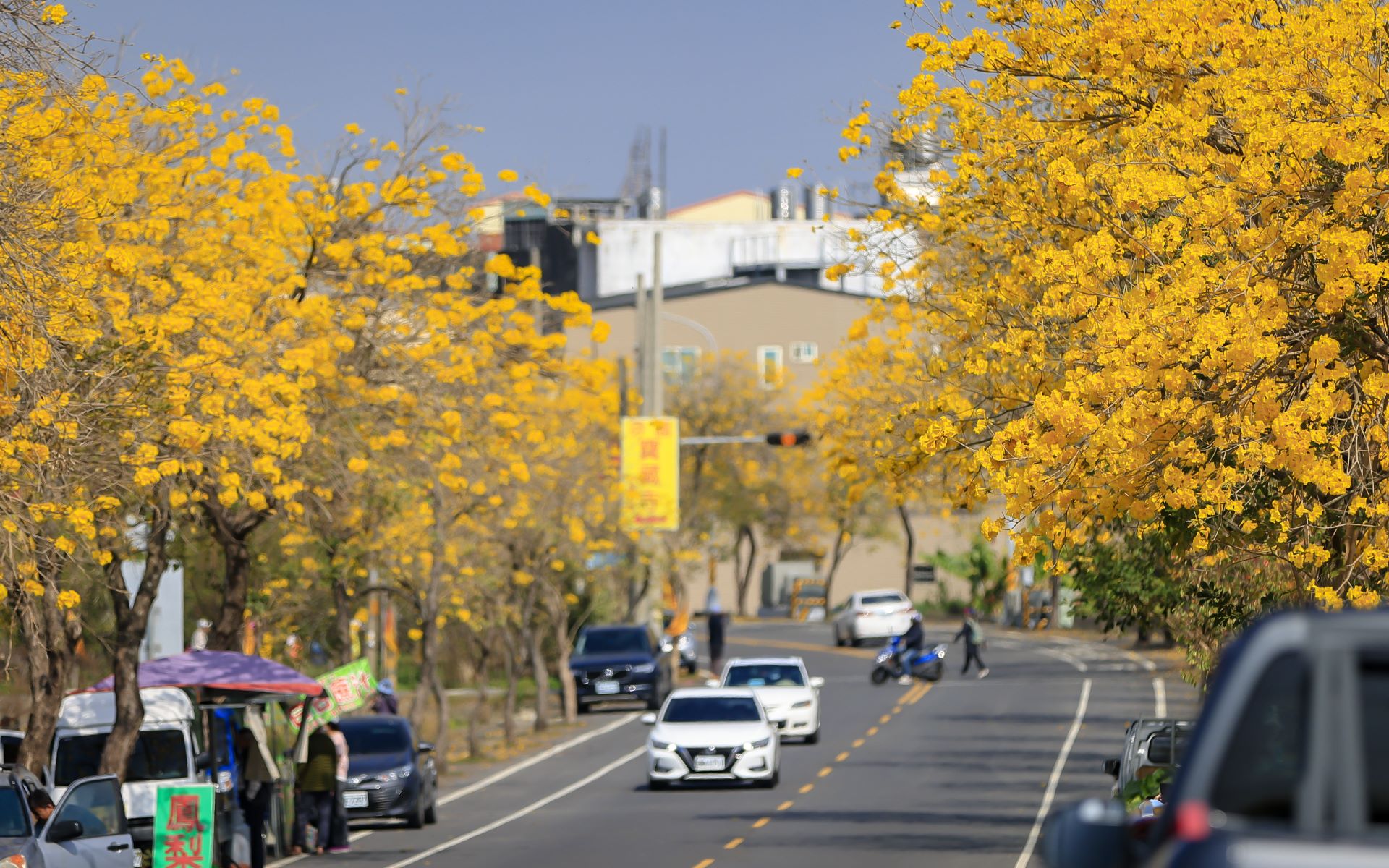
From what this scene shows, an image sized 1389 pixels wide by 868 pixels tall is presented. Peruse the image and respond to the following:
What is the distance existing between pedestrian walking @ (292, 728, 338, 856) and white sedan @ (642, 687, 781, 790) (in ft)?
22.9

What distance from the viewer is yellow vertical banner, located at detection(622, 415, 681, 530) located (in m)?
49.5

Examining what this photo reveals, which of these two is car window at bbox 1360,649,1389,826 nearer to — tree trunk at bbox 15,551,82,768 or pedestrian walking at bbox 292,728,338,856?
tree trunk at bbox 15,551,82,768

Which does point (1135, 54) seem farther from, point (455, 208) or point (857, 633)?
point (857, 633)

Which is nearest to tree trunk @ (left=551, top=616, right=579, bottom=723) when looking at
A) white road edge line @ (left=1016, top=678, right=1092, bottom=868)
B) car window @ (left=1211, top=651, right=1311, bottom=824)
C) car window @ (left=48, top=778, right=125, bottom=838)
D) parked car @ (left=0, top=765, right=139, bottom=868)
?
white road edge line @ (left=1016, top=678, right=1092, bottom=868)

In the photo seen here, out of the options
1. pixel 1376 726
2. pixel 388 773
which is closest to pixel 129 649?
pixel 388 773

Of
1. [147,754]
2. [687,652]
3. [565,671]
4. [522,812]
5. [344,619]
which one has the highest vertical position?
[344,619]

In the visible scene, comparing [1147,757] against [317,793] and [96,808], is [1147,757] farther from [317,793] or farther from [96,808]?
[317,793]

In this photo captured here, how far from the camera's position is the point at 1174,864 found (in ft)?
15.7

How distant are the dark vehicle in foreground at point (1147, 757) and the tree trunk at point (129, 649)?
9.16 meters

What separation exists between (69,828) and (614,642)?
110 feet

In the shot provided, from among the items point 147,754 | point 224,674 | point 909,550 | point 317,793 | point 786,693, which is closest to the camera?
point 147,754

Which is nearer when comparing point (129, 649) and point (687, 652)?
point (129, 649)

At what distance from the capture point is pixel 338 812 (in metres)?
26.0

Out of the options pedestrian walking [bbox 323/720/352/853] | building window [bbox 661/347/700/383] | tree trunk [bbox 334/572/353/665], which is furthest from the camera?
building window [bbox 661/347/700/383]
